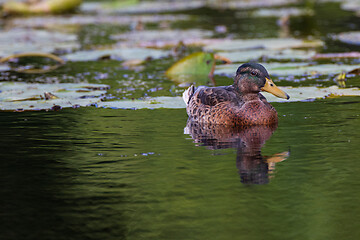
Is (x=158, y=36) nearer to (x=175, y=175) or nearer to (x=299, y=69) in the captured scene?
(x=299, y=69)

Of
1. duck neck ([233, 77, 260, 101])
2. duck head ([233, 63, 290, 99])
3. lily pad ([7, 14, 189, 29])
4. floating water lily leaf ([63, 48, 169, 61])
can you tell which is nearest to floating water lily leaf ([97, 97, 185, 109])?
duck neck ([233, 77, 260, 101])

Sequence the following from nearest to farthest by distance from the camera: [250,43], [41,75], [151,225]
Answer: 1. [151,225]
2. [41,75]
3. [250,43]

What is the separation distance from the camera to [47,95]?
29.3 feet

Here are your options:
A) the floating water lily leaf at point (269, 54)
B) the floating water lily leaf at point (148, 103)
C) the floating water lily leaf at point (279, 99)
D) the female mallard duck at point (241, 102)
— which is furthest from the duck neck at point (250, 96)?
the floating water lily leaf at point (269, 54)

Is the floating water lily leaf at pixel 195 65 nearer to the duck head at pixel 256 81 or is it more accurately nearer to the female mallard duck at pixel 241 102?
the female mallard duck at pixel 241 102

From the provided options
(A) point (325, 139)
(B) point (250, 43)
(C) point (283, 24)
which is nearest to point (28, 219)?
(A) point (325, 139)

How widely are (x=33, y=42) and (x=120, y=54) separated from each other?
14.3 ft

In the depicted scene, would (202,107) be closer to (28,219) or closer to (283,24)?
(28,219)

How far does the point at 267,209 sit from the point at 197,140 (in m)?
2.44

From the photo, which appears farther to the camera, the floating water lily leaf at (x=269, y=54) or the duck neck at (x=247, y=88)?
the floating water lily leaf at (x=269, y=54)

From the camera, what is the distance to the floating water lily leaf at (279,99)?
845cm

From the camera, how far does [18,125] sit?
25.3ft

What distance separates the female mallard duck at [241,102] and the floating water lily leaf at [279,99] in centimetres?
67

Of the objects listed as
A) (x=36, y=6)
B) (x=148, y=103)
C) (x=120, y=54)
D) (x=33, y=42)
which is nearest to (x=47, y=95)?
(x=148, y=103)
